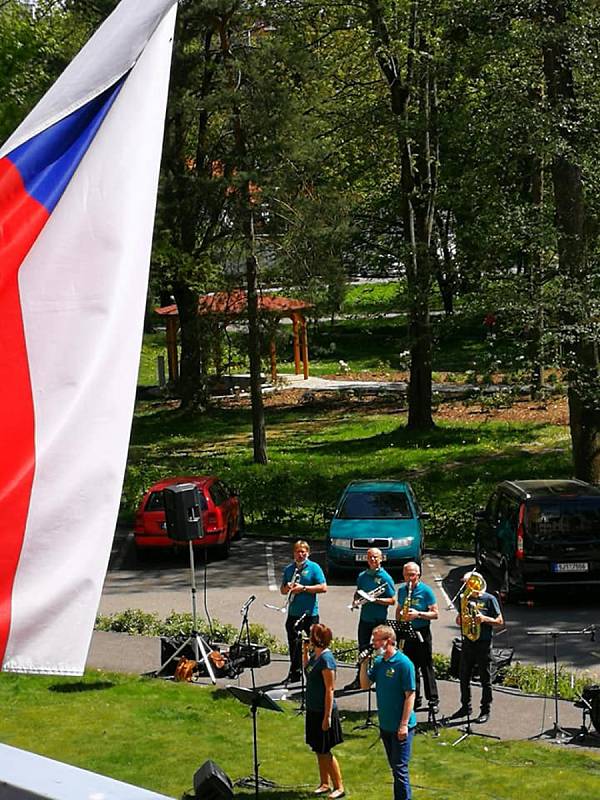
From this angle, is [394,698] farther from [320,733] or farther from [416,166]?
[416,166]

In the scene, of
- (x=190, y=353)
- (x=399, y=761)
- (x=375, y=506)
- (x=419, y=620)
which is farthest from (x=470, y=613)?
(x=190, y=353)

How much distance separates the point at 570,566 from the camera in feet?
62.8

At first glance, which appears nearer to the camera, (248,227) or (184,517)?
(184,517)

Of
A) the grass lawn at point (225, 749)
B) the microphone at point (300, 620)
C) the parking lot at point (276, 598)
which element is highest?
the microphone at point (300, 620)

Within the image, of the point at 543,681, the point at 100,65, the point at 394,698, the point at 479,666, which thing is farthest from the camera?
the point at 543,681

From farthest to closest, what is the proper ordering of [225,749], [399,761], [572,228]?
[572,228] → [225,749] → [399,761]

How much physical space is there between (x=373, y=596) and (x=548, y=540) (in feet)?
18.4

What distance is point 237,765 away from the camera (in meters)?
12.4

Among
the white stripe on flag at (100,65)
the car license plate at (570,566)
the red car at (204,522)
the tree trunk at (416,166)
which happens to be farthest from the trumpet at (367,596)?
the tree trunk at (416,166)

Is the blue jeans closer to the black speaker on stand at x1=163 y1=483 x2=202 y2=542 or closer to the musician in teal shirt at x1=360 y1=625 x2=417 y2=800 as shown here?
the musician in teal shirt at x1=360 y1=625 x2=417 y2=800

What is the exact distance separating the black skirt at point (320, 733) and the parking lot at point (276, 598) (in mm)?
4596

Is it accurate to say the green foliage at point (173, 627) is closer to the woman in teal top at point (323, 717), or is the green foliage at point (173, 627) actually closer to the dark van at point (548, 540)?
the dark van at point (548, 540)

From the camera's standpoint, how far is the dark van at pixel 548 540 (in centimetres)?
1917

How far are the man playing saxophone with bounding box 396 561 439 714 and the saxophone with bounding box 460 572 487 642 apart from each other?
11.8 inches
